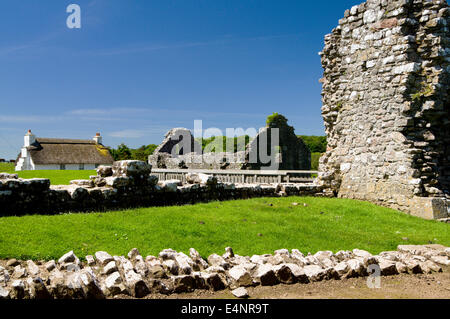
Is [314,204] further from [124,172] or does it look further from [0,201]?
[0,201]

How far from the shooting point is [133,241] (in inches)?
253

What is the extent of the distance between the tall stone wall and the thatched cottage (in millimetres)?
39893

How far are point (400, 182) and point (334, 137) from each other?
3302mm

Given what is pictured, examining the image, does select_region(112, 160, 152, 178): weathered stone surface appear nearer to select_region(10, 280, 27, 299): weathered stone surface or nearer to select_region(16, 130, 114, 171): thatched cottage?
select_region(10, 280, 27, 299): weathered stone surface

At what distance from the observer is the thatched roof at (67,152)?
42531 millimetres

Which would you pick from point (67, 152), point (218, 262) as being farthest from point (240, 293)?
point (67, 152)

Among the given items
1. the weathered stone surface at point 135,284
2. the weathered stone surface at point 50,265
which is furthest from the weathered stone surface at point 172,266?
the weathered stone surface at point 50,265

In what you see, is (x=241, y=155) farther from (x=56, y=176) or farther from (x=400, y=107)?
(x=400, y=107)

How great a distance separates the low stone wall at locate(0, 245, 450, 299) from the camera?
4.18 metres

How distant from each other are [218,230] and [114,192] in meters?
3.10

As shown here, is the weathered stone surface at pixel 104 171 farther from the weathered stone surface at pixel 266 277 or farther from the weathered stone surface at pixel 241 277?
the weathered stone surface at pixel 266 277

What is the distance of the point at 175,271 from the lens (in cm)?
502

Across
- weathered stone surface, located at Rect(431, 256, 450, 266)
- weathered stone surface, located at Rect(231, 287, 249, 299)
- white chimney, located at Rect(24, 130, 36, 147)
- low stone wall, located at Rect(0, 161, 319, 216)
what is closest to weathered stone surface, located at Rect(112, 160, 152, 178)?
low stone wall, located at Rect(0, 161, 319, 216)

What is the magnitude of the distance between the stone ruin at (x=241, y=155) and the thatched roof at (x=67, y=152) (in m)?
20.2
